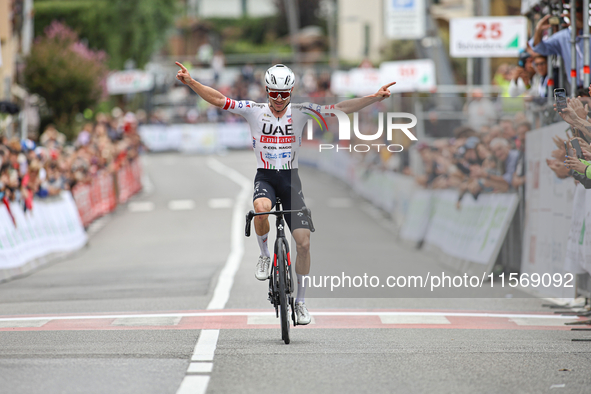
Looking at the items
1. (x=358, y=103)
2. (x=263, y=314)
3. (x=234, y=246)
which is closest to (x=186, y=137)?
(x=234, y=246)

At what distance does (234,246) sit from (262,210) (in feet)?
34.0

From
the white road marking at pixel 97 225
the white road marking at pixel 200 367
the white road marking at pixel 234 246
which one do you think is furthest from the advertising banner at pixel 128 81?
the white road marking at pixel 200 367

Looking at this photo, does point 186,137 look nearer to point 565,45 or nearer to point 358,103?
point 565,45

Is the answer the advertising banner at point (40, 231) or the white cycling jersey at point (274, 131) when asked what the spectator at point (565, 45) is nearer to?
the white cycling jersey at point (274, 131)

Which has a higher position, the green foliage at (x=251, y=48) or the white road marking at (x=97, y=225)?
the green foliage at (x=251, y=48)

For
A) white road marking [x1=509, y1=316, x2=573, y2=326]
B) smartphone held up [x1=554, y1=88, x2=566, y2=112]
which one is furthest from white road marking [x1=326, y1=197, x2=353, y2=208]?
smartphone held up [x1=554, y1=88, x2=566, y2=112]

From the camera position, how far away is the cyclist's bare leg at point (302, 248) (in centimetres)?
855

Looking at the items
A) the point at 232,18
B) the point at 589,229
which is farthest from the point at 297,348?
the point at 232,18

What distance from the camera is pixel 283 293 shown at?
823 cm

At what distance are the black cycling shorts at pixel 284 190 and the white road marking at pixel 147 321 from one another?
A: 169cm

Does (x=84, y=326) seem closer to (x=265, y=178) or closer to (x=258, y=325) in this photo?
(x=258, y=325)

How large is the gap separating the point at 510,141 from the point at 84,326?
6901mm

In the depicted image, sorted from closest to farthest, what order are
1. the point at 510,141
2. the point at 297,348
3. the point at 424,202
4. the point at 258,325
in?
the point at 297,348
the point at 258,325
the point at 510,141
the point at 424,202

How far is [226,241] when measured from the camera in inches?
780
